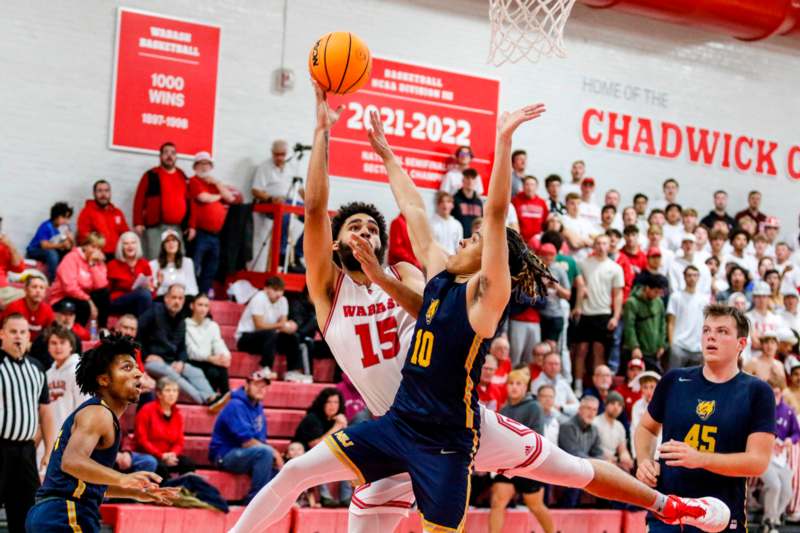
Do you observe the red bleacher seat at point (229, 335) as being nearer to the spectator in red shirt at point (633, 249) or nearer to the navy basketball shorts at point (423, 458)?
the spectator in red shirt at point (633, 249)

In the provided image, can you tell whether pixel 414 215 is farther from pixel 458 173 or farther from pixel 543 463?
pixel 458 173

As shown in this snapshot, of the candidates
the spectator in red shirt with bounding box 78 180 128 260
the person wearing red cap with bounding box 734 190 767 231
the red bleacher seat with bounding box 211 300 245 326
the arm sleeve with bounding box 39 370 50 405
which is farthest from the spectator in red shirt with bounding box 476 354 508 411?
the person wearing red cap with bounding box 734 190 767 231

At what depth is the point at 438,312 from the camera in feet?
18.7

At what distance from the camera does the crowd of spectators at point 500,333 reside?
1177 centimetres

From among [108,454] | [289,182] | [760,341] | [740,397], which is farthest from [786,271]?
[108,454]

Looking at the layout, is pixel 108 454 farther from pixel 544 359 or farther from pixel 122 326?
pixel 544 359

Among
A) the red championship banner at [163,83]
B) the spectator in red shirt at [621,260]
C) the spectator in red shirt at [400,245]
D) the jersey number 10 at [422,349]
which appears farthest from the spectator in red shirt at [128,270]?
the jersey number 10 at [422,349]

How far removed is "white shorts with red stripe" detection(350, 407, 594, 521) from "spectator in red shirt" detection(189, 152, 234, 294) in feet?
28.6

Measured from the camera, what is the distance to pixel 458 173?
54.8 feet

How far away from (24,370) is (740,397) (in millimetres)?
5936

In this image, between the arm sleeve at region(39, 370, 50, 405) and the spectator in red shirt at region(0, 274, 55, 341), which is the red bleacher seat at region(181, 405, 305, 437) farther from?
the arm sleeve at region(39, 370, 50, 405)

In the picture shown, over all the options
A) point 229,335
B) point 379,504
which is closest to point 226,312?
point 229,335

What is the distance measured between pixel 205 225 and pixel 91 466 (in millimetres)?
9343

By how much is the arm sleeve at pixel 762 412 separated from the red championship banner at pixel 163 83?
11194 mm
